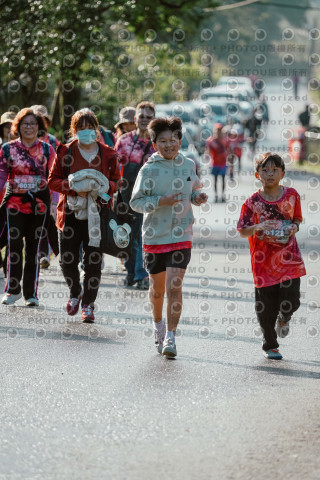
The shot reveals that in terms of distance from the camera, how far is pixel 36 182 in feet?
33.7

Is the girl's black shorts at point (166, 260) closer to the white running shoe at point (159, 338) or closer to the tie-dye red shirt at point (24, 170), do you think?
the white running shoe at point (159, 338)

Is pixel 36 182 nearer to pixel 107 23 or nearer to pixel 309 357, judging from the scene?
pixel 309 357

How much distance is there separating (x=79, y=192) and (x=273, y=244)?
1908 mm

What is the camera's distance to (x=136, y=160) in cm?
1177

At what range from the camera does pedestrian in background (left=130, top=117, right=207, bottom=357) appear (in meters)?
8.25

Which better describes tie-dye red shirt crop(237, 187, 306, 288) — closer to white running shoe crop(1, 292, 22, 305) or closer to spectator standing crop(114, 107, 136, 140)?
white running shoe crop(1, 292, 22, 305)

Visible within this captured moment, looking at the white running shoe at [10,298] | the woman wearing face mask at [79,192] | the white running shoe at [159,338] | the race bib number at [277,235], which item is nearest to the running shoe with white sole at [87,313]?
the woman wearing face mask at [79,192]

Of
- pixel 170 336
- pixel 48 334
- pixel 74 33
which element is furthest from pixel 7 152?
pixel 74 33

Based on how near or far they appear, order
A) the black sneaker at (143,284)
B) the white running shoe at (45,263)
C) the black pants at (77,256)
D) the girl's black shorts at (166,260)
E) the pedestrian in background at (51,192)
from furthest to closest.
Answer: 1. the white running shoe at (45,263)
2. the black sneaker at (143,284)
3. the pedestrian in background at (51,192)
4. the black pants at (77,256)
5. the girl's black shorts at (166,260)

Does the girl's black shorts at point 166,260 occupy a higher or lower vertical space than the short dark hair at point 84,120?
lower

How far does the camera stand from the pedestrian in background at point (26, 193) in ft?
33.5

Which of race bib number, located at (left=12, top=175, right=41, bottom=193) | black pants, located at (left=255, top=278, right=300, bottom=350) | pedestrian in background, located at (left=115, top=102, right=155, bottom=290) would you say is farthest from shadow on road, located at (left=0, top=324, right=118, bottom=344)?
pedestrian in background, located at (left=115, top=102, right=155, bottom=290)

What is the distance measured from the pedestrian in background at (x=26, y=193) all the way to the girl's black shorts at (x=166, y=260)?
7.00 feet

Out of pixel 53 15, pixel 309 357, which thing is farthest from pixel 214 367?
pixel 53 15
